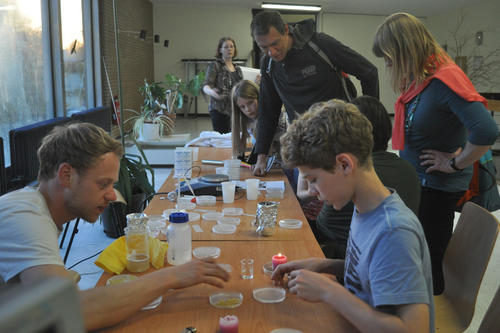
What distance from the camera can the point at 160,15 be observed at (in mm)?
12477

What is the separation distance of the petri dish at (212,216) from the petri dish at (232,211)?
43mm

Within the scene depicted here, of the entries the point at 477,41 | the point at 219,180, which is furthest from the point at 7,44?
the point at 477,41

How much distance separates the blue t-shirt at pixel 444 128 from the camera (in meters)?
1.81

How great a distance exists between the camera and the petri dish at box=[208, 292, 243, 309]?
1214mm

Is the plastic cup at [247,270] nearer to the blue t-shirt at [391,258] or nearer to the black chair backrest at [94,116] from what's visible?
the blue t-shirt at [391,258]

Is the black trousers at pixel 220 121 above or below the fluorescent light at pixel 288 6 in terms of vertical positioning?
below

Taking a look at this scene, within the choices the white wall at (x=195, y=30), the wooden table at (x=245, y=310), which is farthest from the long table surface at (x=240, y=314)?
the white wall at (x=195, y=30)

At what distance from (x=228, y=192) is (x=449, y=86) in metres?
1.13

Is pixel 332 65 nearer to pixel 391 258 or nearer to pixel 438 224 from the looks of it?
pixel 438 224

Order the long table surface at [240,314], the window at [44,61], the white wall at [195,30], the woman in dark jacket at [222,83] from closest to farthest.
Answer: the long table surface at [240,314] → the window at [44,61] → the woman in dark jacket at [222,83] → the white wall at [195,30]

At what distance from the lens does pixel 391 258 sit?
39.9 inches

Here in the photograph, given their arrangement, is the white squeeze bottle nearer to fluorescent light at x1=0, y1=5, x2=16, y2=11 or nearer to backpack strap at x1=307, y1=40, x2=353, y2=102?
backpack strap at x1=307, y1=40, x2=353, y2=102

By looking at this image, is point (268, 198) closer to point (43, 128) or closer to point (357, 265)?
point (357, 265)

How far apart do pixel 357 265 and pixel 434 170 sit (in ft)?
3.31
